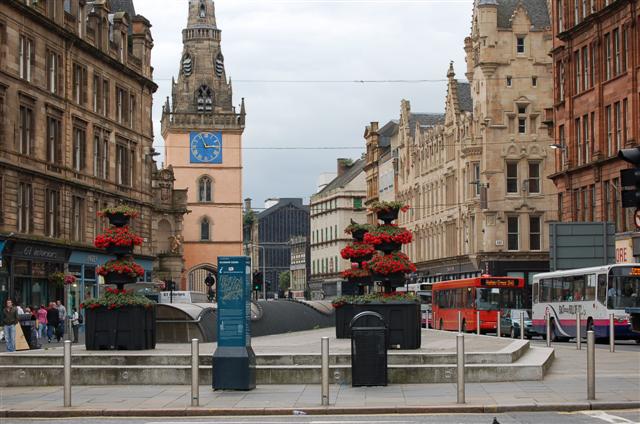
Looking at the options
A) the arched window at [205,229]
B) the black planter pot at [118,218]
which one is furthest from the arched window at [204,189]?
the black planter pot at [118,218]

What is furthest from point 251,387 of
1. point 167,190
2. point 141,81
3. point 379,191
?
point 379,191

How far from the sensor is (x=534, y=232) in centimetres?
8719

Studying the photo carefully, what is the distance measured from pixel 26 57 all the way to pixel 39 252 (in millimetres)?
8156

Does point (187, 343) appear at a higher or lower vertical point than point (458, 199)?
lower

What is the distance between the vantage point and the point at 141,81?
74.3 metres

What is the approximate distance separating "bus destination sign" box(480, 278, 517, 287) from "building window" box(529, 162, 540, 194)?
89.5ft

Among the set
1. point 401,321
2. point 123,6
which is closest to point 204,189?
point 123,6

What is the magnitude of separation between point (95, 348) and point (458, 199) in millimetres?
65660

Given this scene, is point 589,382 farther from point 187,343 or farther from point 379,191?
point 379,191

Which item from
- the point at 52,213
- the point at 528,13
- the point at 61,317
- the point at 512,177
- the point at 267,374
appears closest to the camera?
the point at 267,374

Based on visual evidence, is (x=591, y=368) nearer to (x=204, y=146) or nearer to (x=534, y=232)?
(x=534, y=232)

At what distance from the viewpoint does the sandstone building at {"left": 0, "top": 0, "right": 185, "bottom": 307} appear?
2109 inches

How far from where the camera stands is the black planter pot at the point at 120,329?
29062mm

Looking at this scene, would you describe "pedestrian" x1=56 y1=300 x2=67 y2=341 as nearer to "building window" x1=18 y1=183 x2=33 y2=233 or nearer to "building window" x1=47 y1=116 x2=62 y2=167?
"building window" x1=18 y1=183 x2=33 y2=233
